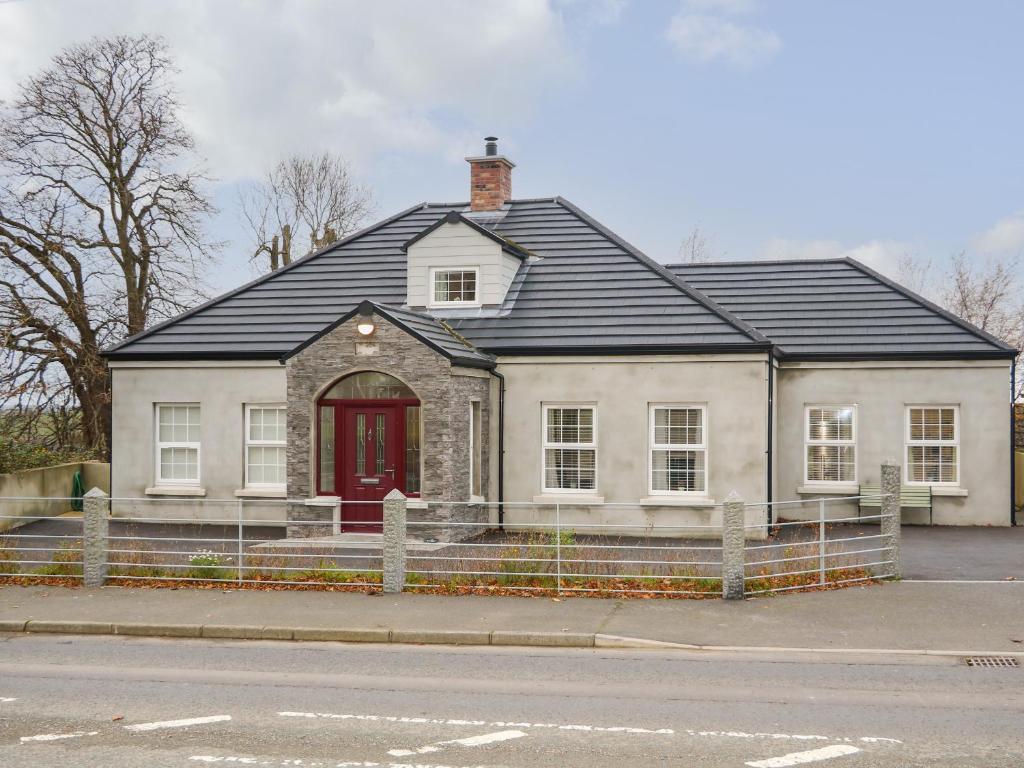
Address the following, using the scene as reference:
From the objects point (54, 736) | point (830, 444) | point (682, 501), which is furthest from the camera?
point (830, 444)

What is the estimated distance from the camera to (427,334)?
19609 millimetres

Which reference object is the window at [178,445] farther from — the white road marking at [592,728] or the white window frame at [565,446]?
the white road marking at [592,728]

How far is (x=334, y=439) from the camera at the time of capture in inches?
779

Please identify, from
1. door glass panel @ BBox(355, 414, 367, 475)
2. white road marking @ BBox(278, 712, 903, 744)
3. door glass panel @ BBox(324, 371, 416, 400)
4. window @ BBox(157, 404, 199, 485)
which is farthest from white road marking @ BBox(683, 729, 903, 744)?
window @ BBox(157, 404, 199, 485)

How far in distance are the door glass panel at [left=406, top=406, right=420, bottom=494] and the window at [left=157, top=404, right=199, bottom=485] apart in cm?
597

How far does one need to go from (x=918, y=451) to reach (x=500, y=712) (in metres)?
16.7

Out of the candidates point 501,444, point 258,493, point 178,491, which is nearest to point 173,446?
point 178,491

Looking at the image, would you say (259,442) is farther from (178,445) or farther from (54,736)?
(54,736)

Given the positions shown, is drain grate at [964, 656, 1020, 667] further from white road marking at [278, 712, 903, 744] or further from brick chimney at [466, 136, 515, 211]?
brick chimney at [466, 136, 515, 211]

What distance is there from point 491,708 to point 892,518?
8.08 meters

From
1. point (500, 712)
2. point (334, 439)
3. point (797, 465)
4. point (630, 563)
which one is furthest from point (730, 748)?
point (797, 465)

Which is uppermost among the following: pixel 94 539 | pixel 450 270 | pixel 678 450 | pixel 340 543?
pixel 450 270

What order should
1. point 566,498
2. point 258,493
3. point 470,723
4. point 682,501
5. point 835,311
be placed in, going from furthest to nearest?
point 835,311
point 258,493
point 566,498
point 682,501
point 470,723

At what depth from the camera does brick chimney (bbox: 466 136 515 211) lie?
2600 cm
